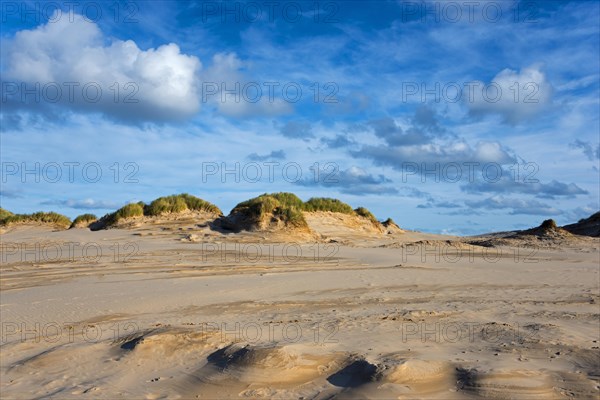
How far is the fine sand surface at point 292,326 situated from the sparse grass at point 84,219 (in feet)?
29.6

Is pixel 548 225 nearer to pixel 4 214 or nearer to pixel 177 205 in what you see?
pixel 177 205

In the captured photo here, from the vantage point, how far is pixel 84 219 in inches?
923

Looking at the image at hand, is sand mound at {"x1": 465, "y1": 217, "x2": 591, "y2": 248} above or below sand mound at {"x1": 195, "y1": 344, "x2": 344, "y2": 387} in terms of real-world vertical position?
above

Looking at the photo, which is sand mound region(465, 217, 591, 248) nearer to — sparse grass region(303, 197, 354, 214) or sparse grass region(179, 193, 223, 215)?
sparse grass region(303, 197, 354, 214)

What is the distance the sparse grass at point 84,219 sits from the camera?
23.1 metres

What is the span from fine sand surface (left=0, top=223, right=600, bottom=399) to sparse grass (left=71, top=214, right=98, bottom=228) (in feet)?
29.6

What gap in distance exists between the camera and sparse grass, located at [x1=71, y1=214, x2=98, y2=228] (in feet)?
75.7

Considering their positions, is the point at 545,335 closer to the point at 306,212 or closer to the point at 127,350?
the point at 127,350

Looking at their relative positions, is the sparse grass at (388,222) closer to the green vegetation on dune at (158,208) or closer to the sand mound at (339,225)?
the sand mound at (339,225)

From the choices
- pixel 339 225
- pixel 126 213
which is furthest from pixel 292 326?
pixel 339 225

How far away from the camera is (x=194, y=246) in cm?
1548

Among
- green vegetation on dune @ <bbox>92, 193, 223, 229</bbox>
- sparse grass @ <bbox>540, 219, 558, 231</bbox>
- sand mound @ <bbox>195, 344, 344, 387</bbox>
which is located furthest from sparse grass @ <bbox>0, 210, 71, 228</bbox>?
sparse grass @ <bbox>540, 219, 558, 231</bbox>

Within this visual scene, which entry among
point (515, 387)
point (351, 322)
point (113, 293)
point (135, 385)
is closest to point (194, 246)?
point (113, 293)

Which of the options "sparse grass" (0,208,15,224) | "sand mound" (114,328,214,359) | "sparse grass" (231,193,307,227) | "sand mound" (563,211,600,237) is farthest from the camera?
"sparse grass" (0,208,15,224)
